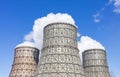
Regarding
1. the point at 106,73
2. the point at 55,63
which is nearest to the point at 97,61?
the point at 106,73

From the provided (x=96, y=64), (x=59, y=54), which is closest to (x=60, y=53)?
(x=59, y=54)

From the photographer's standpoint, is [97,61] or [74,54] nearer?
[74,54]

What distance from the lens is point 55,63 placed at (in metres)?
58.2

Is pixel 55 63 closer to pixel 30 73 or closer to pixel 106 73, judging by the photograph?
pixel 30 73

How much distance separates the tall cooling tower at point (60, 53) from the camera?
5756 cm

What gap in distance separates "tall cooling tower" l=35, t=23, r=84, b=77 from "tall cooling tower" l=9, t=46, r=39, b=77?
17.5 meters

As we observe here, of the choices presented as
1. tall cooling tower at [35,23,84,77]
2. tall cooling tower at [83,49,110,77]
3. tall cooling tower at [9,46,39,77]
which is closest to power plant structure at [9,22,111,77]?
tall cooling tower at [35,23,84,77]

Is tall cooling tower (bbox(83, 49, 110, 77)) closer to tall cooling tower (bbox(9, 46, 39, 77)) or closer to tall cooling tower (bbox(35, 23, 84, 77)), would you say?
tall cooling tower (bbox(9, 46, 39, 77))

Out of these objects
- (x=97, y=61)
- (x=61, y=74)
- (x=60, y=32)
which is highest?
(x=60, y=32)

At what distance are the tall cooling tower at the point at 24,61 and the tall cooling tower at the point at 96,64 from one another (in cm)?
2145

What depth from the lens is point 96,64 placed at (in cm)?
8181

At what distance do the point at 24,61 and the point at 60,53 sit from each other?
24.0m

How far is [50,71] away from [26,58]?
23.7 metres

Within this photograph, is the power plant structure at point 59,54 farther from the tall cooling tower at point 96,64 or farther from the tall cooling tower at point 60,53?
the tall cooling tower at point 96,64
